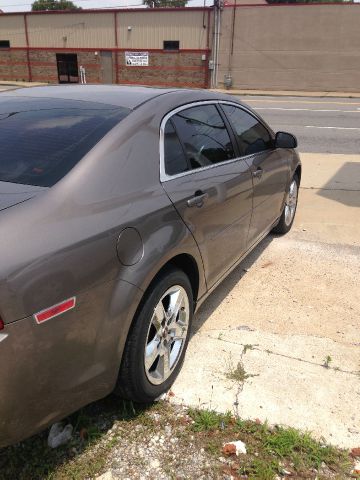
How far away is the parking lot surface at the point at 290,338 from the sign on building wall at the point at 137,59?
29772mm

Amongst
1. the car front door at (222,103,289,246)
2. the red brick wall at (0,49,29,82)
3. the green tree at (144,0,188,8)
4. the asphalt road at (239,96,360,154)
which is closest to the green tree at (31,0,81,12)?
the green tree at (144,0,188,8)

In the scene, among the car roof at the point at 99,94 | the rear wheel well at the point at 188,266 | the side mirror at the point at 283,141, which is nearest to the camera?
the rear wheel well at the point at 188,266

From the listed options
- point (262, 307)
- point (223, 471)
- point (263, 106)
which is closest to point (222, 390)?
point (223, 471)

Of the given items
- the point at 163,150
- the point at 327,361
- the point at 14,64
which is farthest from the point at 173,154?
the point at 14,64

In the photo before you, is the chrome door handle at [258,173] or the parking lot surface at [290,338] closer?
the parking lot surface at [290,338]

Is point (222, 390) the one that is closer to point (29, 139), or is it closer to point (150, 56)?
point (29, 139)

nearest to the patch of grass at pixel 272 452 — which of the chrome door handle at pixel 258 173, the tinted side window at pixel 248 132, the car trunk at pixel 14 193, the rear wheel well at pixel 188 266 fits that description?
the rear wheel well at pixel 188 266

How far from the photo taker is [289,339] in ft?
10.5

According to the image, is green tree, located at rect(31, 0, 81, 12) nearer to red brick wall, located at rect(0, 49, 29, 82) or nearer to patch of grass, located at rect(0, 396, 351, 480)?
red brick wall, located at rect(0, 49, 29, 82)

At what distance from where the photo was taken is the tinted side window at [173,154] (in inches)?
101

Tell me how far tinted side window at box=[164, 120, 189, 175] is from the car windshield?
28 cm

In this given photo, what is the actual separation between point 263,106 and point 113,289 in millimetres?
19830

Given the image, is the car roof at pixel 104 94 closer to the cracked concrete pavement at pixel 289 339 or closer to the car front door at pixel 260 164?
the car front door at pixel 260 164

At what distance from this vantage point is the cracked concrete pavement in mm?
2576
